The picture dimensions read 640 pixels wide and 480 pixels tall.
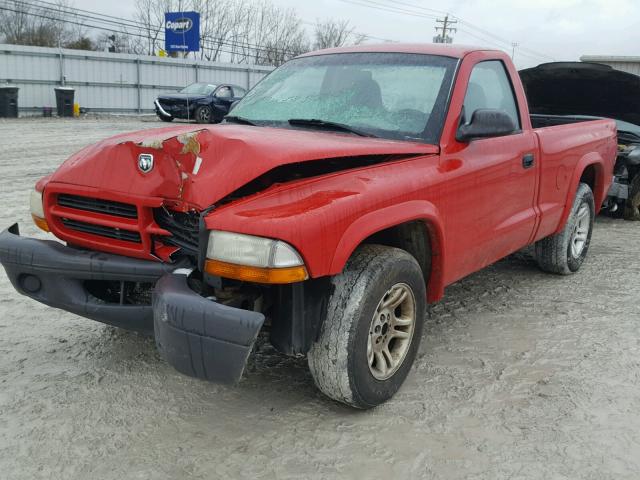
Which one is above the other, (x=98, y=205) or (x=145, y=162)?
(x=145, y=162)

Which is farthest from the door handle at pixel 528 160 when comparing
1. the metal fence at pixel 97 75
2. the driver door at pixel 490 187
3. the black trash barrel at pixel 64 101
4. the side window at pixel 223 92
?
the metal fence at pixel 97 75

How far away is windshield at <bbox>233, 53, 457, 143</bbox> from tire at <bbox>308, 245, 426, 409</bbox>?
2.88 feet

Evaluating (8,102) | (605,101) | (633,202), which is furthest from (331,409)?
(8,102)

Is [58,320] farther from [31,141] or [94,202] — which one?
[31,141]

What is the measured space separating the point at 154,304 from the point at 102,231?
59 cm

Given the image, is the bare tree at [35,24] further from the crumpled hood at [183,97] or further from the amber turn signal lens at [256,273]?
the amber turn signal lens at [256,273]

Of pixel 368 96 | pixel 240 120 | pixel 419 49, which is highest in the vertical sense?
pixel 419 49

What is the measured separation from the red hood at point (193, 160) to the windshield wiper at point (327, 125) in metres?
0.51

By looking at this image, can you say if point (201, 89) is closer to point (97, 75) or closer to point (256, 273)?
point (97, 75)

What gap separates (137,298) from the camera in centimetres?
314

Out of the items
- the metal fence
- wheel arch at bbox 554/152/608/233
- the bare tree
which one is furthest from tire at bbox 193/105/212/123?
the bare tree

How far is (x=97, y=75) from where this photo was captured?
2423 centimetres

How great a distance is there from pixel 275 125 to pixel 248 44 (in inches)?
2025

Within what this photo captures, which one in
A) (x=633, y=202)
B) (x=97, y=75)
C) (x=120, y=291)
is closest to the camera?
(x=120, y=291)
